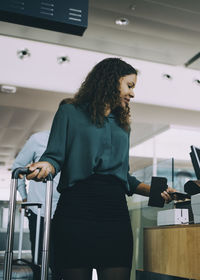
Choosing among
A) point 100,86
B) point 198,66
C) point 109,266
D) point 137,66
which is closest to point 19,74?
point 137,66

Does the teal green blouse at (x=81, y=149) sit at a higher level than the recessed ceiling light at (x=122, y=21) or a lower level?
lower

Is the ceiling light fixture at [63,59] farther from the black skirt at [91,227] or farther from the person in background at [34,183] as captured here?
the black skirt at [91,227]

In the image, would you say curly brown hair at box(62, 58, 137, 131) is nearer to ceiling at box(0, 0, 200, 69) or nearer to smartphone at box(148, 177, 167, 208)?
smartphone at box(148, 177, 167, 208)

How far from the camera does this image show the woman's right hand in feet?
3.43

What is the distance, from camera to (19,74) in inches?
189

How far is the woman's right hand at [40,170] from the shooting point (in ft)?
3.43

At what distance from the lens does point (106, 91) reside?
4.22ft

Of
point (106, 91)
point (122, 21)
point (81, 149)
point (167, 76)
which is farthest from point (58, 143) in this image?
point (167, 76)

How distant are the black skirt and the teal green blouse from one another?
0.04m

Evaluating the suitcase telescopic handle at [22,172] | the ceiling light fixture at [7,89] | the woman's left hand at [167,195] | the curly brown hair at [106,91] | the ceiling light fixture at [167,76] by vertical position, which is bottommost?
the woman's left hand at [167,195]

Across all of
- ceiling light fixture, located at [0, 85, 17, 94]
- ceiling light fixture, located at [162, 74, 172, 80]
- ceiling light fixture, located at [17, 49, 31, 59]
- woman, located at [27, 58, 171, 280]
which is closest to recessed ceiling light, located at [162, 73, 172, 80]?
ceiling light fixture, located at [162, 74, 172, 80]

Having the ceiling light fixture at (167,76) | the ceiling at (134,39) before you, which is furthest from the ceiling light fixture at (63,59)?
the ceiling light fixture at (167,76)

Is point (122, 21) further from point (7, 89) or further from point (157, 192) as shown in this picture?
point (157, 192)

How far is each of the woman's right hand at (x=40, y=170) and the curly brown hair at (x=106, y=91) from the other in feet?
0.86
